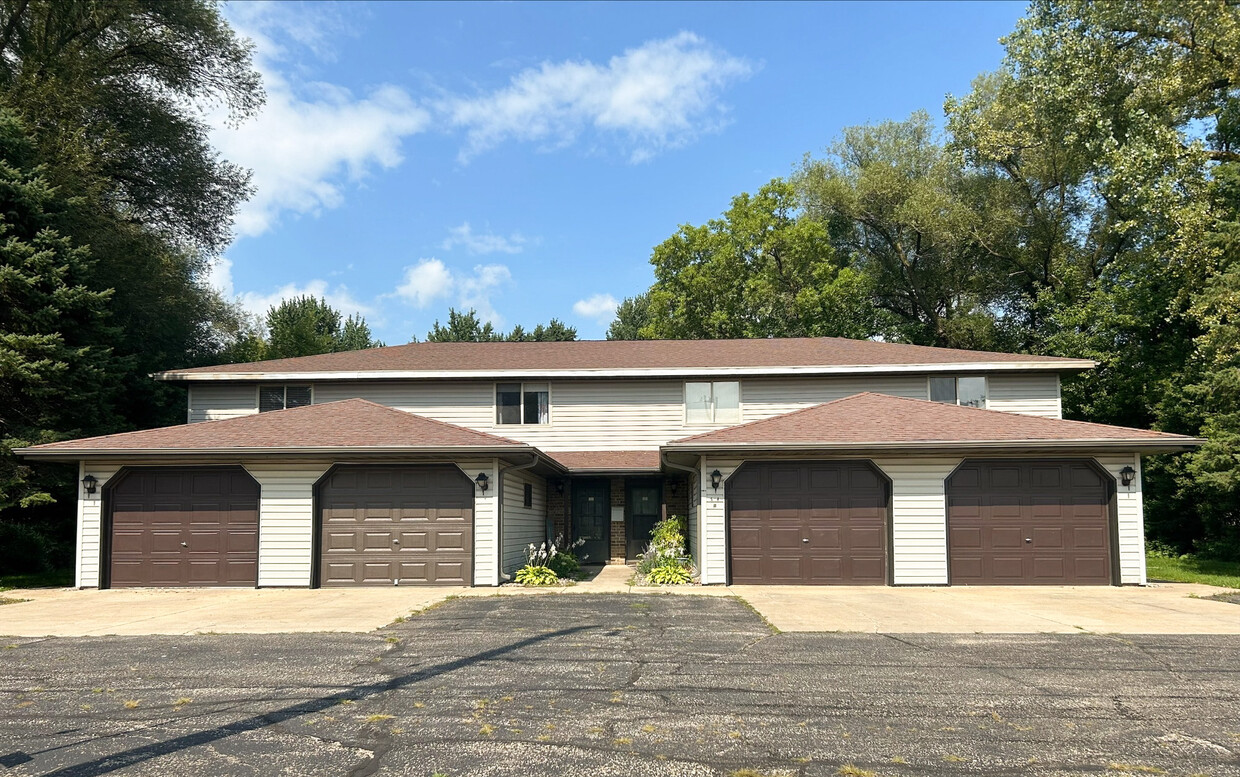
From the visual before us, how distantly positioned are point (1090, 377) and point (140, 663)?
2680 cm

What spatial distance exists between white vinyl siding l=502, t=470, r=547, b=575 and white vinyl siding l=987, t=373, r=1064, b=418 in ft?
37.3

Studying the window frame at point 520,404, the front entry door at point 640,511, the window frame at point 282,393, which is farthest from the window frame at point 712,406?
the window frame at point 282,393

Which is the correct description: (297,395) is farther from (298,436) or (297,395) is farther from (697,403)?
(697,403)

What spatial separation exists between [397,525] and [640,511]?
7233 mm

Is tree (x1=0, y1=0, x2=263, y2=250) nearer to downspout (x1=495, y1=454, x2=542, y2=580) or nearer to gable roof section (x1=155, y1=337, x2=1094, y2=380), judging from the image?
gable roof section (x1=155, y1=337, x2=1094, y2=380)

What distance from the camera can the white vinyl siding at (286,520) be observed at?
50.2 ft

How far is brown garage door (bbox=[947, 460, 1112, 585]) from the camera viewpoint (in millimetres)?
15367

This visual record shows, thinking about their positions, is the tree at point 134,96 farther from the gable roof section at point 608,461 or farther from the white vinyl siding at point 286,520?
the gable roof section at point 608,461

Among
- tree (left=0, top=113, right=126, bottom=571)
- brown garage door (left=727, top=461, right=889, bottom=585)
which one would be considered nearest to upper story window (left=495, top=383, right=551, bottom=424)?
brown garage door (left=727, top=461, right=889, bottom=585)

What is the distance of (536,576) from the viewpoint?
15.7 metres

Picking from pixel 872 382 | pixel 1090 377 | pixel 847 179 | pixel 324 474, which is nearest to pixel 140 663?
pixel 324 474

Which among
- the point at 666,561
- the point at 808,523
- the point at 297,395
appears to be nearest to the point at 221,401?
the point at 297,395

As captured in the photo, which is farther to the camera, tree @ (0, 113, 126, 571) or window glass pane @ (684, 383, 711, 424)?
window glass pane @ (684, 383, 711, 424)

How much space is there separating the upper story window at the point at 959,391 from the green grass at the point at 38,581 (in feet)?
64.8
